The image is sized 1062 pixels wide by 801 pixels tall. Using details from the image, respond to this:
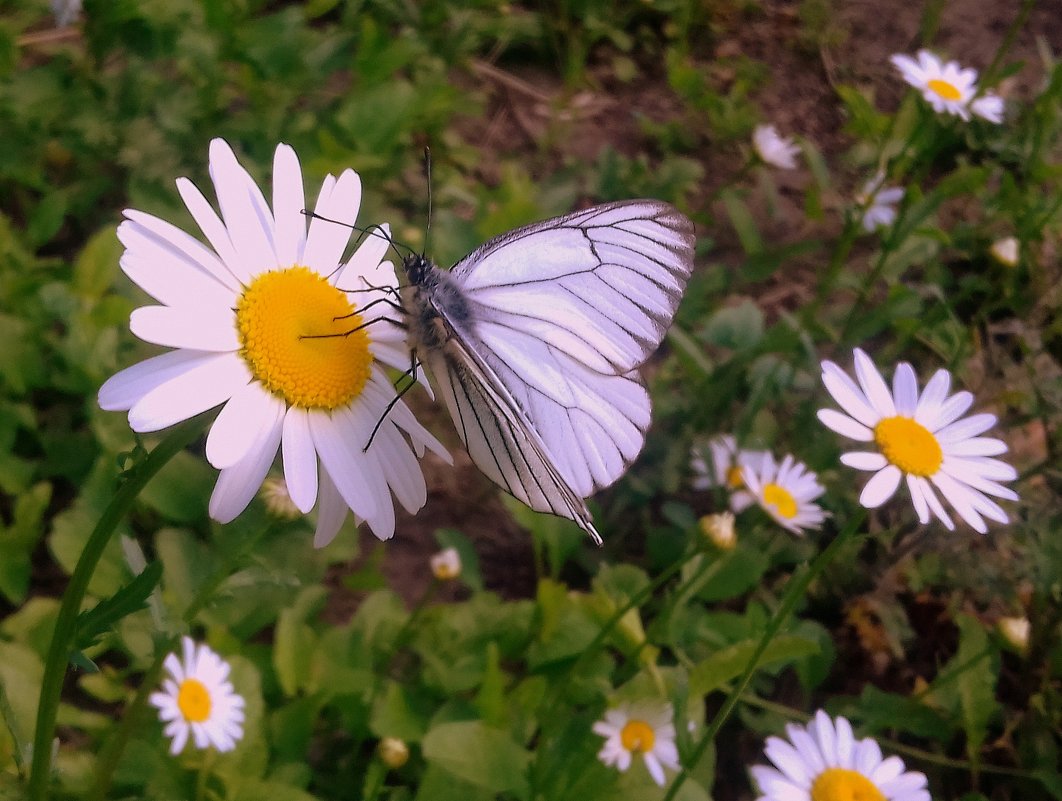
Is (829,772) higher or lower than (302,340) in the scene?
lower

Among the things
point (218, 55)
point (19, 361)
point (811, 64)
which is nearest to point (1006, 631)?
point (19, 361)

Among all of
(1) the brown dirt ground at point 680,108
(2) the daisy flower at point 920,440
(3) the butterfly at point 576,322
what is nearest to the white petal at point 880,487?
(2) the daisy flower at point 920,440

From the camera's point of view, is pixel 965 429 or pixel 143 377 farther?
pixel 965 429

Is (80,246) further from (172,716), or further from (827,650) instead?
(827,650)

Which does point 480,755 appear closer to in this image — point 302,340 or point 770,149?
point 302,340

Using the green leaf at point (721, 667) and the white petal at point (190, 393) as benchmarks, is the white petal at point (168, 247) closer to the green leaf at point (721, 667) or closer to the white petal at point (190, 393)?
the white petal at point (190, 393)

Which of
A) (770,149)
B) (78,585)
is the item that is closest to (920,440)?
(78,585)

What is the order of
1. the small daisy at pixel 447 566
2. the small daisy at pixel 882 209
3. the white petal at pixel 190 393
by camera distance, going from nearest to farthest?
the white petal at pixel 190 393 → the small daisy at pixel 447 566 → the small daisy at pixel 882 209
